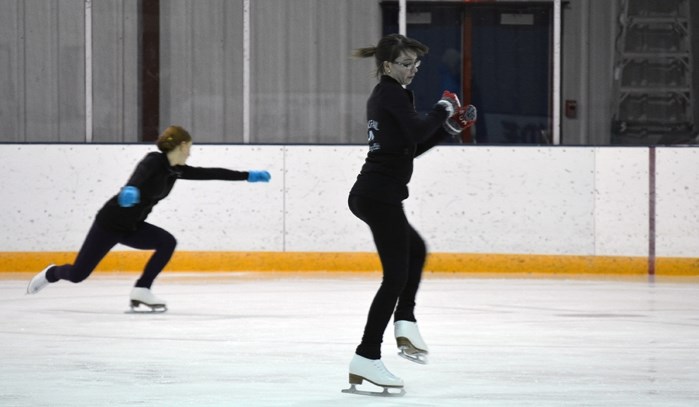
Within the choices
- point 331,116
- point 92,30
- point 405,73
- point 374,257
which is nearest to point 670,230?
point 374,257

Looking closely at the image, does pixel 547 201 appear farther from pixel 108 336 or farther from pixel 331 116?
pixel 108 336

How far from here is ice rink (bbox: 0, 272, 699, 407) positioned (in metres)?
5.11

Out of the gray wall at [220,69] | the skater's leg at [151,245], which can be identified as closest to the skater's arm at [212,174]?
the skater's leg at [151,245]

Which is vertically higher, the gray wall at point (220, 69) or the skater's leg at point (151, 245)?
the gray wall at point (220, 69)

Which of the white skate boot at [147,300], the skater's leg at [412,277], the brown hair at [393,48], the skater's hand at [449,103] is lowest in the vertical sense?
the white skate boot at [147,300]

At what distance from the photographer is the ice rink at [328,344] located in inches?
201

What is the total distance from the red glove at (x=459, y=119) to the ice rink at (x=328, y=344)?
3.16ft

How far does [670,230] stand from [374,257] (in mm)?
2359

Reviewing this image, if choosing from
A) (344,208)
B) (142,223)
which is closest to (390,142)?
(142,223)

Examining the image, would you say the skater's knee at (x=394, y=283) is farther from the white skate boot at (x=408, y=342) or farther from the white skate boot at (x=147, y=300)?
the white skate boot at (x=147, y=300)

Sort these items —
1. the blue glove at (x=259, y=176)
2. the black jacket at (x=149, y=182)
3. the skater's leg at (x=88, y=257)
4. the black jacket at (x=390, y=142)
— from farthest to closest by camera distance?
1. the skater's leg at (x=88, y=257)
2. the black jacket at (x=149, y=182)
3. the blue glove at (x=259, y=176)
4. the black jacket at (x=390, y=142)

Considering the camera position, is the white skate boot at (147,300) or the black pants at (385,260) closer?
the black pants at (385,260)

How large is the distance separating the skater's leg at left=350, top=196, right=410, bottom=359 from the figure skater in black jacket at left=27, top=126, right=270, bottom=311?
304 cm

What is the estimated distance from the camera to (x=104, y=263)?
11414 mm
